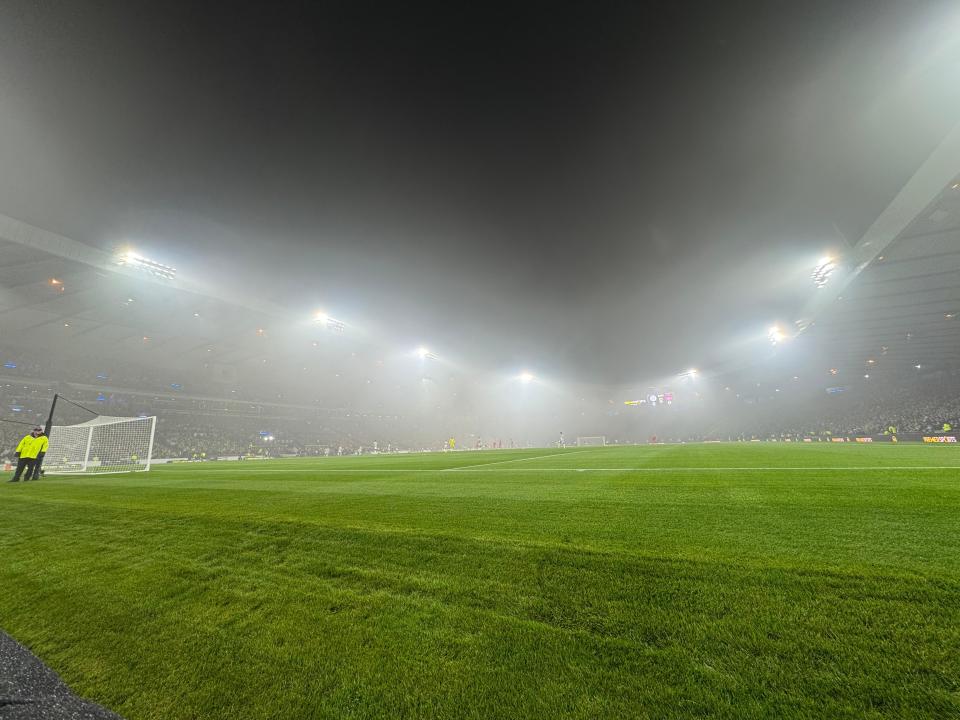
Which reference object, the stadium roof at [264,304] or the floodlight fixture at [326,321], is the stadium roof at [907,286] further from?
the floodlight fixture at [326,321]

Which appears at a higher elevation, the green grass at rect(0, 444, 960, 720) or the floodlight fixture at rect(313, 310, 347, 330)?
the floodlight fixture at rect(313, 310, 347, 330)

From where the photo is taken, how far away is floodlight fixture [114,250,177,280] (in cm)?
2161

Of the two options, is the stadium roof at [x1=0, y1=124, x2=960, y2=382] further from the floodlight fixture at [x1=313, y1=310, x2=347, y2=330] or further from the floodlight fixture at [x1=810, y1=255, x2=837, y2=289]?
the floodlight fixture at [x1=313, y1=310, x2=347, y2=330]

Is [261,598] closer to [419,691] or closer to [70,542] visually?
[419,691]

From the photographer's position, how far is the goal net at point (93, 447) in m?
13.9

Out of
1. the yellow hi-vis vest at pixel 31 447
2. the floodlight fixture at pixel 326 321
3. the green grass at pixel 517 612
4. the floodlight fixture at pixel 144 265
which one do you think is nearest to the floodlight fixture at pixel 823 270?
the green grass at pixel 517 612

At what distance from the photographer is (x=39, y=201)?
16609 mm

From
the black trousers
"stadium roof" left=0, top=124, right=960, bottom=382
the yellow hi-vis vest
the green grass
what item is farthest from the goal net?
the green grass

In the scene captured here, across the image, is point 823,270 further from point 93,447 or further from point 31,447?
point 93,447

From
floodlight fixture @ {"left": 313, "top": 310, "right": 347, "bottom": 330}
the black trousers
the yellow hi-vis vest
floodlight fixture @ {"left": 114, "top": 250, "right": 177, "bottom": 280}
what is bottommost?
the black trousers

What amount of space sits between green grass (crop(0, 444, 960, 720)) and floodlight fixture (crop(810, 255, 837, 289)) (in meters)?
23.8

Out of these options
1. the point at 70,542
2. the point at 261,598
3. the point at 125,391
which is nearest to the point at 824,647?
the point at 261,598

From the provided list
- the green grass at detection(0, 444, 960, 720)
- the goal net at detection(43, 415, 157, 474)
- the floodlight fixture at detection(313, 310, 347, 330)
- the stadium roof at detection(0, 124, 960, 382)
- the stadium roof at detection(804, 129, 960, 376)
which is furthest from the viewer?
the floodlight fixture at detection(313, 310, 347, 330)

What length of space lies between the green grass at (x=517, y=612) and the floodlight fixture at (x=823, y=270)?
23.8 meters
